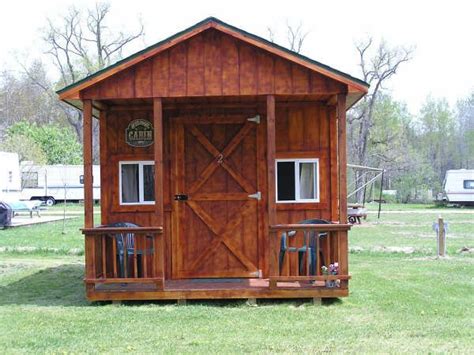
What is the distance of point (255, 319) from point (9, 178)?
2232cm

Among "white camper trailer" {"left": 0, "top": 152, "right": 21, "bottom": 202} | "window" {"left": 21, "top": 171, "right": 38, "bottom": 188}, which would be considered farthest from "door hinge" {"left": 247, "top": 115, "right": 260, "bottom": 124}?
"window" {"left": 21, "top": 171, "right": 38, "bottom": 188}

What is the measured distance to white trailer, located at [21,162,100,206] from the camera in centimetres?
3975

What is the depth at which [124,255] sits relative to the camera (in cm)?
819

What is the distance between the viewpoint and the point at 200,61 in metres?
8.08

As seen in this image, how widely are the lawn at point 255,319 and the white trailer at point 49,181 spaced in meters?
28.9

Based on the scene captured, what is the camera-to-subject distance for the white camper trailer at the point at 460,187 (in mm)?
36438

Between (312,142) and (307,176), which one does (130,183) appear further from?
(312,142)

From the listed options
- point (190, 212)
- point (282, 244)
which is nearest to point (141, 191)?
point (190, 212)

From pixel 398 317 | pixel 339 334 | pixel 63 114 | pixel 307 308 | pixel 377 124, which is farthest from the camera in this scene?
pixel 63 114

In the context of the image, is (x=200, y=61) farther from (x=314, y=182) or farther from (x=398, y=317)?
(x=398, y=317)

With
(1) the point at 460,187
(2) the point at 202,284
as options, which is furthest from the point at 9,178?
(1) the point at 460,187

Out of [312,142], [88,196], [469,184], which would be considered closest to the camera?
Result: [88,196]

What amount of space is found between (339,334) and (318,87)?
3091 mm

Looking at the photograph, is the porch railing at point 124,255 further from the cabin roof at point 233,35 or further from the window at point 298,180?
the window at point 298,180
